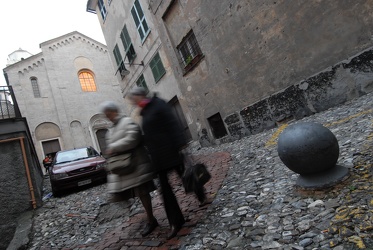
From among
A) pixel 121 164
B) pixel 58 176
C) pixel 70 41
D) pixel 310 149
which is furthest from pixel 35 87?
pixel 310 149

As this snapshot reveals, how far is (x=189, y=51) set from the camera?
34.2ft

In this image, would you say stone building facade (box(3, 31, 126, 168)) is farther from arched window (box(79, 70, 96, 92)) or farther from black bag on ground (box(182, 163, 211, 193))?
black bag on ground (box(182, 163, 211, 193))

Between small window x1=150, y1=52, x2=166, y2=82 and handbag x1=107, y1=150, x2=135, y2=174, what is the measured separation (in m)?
10.2

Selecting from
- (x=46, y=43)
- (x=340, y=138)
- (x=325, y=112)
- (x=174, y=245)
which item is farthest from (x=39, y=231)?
(x=46, y=43)

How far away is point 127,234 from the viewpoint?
350 centimetres

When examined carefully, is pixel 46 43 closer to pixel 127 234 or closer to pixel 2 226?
pixel 2 226

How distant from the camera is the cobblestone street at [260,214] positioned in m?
2.05

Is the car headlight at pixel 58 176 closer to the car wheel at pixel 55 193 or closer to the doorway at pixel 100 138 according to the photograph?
the car wheel at pixel 55 193

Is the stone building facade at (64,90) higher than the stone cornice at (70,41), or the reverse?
the stone cornice at (70,41)

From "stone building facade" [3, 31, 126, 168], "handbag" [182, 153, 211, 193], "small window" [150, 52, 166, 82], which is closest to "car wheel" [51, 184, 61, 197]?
"handbag" [182, 153, 211, 193]

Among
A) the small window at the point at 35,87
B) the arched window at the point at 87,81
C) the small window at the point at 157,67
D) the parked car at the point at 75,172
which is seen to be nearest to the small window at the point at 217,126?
the small window at the point at 157,67

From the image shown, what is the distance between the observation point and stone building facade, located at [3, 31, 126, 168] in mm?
22672

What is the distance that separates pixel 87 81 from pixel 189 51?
19876 mm

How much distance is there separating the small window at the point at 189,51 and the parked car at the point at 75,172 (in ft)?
17.4
